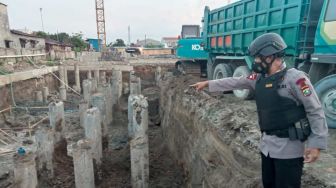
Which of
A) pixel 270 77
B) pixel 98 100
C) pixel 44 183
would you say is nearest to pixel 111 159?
pixel 44 183

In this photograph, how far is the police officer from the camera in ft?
6.95

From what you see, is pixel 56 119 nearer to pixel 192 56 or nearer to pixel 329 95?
pixel 192 56

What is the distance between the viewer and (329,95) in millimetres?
4660

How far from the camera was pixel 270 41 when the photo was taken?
231cm

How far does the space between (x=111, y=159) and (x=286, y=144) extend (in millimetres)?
6269

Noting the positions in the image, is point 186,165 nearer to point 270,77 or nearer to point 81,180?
point 81,180

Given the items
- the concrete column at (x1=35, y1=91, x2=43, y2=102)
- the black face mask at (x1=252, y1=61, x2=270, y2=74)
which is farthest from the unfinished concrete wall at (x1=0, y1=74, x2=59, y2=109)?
the black face mask at (x1=252, y1=61, x2=270, y2=74)

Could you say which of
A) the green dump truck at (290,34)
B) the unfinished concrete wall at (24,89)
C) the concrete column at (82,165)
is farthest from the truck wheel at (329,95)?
the unfinished concrete wall at (24,89)

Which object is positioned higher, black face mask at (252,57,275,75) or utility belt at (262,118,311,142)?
black face mask at (252,57,275,75)

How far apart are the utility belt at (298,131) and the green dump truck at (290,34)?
2937 mm

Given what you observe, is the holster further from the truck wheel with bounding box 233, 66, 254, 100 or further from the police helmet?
the truck wheel with bounding box 233, 66, 254, 100

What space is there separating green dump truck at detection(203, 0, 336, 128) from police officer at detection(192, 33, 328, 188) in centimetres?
288

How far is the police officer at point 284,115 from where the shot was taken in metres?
2.12

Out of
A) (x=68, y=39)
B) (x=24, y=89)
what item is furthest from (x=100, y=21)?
(x=24, y=89)
